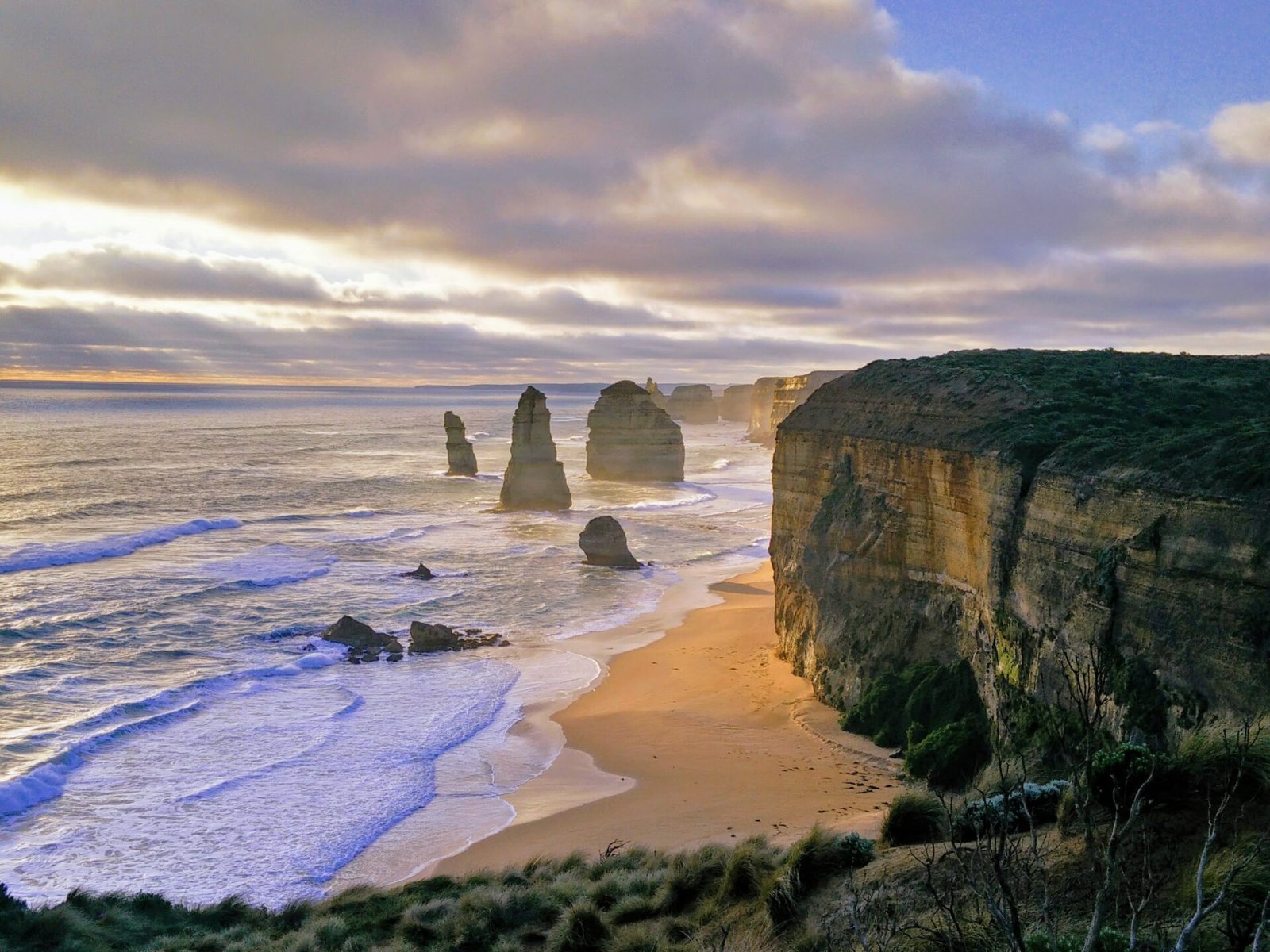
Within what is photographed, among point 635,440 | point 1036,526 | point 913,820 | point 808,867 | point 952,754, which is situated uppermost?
point 1036,526

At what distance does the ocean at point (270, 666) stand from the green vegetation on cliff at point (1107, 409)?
1266 centimetres

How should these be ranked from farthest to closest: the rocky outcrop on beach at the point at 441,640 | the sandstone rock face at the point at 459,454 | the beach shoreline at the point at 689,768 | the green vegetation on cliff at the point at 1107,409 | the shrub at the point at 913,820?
the sandstone rock face at the point at 459,454 < the rocky outcrop on beach at the point at 441,640 < the beach shoreline at the point at 689,768 < the green vegetation on cliff at the point at 1107,409 < the shrub at the point at 913,820

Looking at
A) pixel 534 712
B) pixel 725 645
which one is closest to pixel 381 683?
pixel 534 712

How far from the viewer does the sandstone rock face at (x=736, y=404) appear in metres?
186

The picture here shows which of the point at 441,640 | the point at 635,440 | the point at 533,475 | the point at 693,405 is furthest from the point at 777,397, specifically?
the point at 441,640

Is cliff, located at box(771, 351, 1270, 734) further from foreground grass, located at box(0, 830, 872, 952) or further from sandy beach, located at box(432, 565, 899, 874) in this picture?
foreground grass, located at box(0, 830, 872, 952)

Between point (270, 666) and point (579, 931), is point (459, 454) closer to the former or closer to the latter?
point (270, 666)

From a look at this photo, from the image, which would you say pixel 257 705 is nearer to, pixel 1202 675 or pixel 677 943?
pixel 677 943

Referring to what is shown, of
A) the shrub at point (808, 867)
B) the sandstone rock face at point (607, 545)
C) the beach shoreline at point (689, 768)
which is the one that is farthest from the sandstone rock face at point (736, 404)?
the shrub at point (808, 867)

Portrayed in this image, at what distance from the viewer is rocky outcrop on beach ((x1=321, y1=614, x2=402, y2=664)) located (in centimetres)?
2872

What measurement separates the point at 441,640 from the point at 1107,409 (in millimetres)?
21012

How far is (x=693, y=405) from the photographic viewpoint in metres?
183

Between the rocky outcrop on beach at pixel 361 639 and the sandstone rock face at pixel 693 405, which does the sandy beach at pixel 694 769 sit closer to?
the rocky outcrop on beach at pixel 361 639

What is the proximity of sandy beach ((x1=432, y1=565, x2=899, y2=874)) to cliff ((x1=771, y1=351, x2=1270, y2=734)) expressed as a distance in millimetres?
1920
